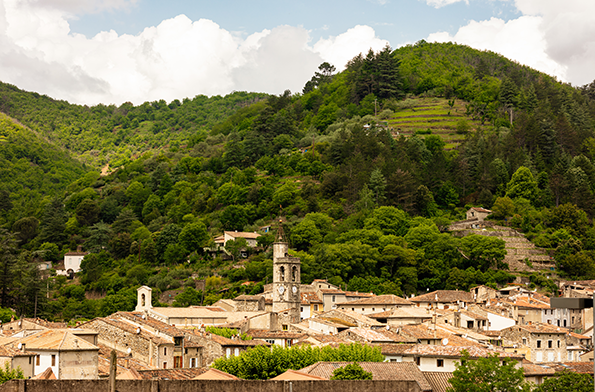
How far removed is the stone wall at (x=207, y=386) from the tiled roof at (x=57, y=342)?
6167mm

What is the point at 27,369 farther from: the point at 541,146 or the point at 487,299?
the point at 541,146

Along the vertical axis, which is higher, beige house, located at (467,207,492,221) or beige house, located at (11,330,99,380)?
beige house, located at (467,207,492,221)

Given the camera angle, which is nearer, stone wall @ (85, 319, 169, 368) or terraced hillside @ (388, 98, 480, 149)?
stone wall @ (85, 319, 169, 368)

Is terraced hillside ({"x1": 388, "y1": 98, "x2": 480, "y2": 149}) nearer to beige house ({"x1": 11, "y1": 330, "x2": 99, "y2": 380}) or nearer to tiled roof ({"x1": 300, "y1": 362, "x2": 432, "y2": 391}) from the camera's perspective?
tiled roof ({"x1": 300, "y1": 362, "x2": 432, "y2": 391})

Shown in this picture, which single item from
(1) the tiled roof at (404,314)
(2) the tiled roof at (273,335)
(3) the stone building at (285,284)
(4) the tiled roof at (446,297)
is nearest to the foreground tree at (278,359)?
(2) the tiled roof at (273,335)

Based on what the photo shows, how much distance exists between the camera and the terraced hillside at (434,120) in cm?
12059

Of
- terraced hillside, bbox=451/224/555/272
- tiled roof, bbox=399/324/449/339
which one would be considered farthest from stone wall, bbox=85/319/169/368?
terraced hillside, bbox=451/224/555/272

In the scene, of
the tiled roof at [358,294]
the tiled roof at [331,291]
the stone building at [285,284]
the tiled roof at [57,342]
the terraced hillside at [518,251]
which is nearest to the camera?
the tiled roof at [57,342]

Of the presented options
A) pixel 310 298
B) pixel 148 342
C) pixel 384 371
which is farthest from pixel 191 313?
pixel 384 371

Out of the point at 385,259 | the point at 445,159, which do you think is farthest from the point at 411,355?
the point at 445,159

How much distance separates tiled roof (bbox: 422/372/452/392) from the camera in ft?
98.6

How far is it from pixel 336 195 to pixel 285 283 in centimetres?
4013

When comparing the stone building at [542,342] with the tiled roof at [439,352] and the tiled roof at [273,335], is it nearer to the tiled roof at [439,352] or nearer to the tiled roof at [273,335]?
the tiled roof at [439,352]

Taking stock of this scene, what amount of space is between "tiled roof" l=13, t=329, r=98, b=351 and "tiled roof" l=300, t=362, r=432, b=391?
9.51 m
